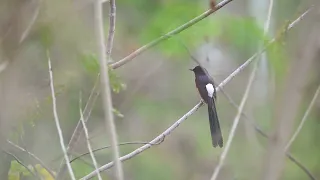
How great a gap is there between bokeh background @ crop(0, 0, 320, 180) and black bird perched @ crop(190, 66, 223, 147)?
0.09 meters

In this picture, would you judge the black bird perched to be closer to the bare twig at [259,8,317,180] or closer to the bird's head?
the bird's head

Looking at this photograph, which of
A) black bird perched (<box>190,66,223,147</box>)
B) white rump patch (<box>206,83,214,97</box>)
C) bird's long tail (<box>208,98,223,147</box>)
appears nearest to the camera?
bird's long tail (<box>208,98,223,147</box>)

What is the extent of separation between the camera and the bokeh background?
877 millimetres

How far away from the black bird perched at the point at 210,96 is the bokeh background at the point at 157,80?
0.09 meters

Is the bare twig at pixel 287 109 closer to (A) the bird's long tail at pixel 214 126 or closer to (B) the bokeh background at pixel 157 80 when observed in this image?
(B) the bokeh background at pixel 157 80

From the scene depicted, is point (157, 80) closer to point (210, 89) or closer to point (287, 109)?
point (210, 89)

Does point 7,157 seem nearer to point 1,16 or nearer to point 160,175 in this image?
point 1,16

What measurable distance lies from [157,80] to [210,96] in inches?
60.2

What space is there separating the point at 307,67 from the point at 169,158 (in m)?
2.68

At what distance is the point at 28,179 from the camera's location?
1873mm

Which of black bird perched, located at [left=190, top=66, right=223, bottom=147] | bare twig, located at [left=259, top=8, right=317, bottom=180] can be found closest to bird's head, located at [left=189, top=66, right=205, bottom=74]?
black bird perched, located at [left=190, top=66, right=223, bottom=147]

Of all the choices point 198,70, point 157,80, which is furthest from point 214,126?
point 157,80

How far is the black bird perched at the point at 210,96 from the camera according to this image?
73.2 inches

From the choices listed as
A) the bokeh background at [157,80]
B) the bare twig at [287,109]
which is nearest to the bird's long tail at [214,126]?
the bokeh background at [157,80]
